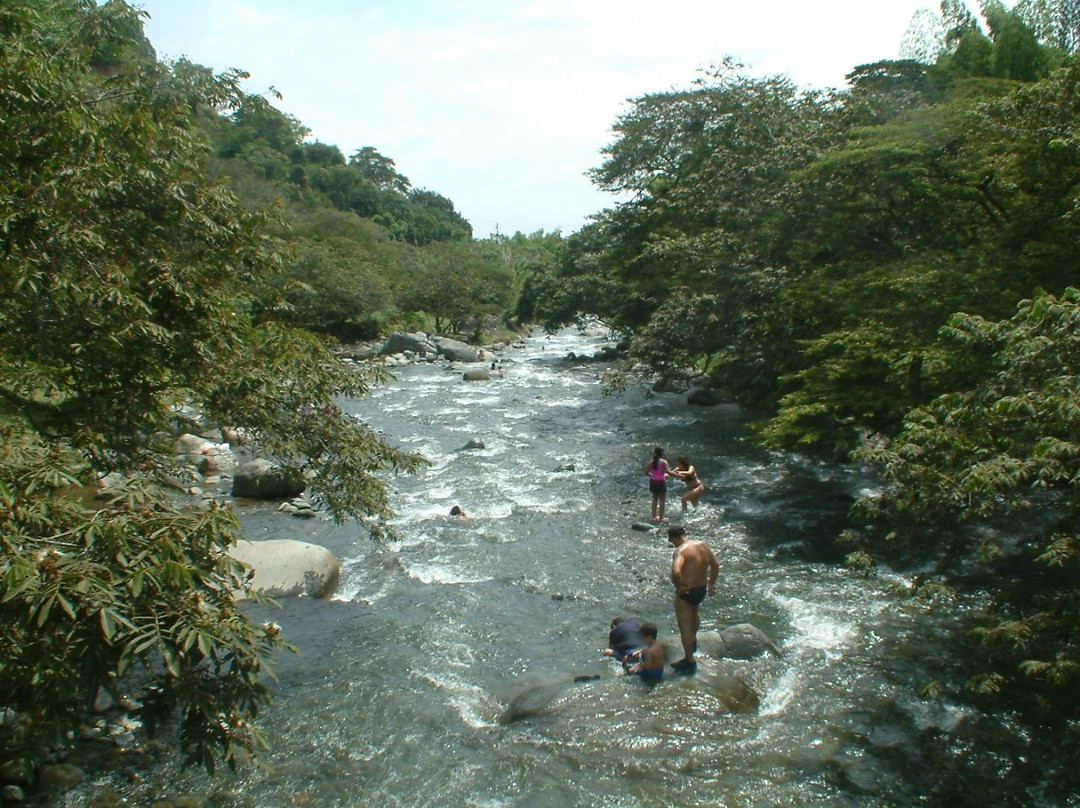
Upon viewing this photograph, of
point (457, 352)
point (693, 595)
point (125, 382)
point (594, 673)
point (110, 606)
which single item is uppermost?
point (125, 382)

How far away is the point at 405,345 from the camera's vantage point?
45.5 meters

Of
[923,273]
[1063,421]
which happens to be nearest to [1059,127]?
[923,273]

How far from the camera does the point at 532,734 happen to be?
8.20m

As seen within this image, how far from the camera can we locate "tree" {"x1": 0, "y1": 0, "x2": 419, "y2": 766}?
408 cm

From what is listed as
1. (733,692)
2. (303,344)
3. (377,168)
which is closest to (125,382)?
(303,344)

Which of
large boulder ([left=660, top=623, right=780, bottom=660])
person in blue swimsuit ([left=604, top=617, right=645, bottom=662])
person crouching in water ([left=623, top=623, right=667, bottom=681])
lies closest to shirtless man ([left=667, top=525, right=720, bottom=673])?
person crouching in water ([left=623, top=623, right=667, bottom=681])

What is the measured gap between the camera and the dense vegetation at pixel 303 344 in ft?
14.5

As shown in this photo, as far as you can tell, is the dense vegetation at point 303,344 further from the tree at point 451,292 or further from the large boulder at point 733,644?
the tree at point 451,292

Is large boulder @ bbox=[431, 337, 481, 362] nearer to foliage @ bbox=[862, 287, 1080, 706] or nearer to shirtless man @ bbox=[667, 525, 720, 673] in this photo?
shirtless man @ bbox=[667, 525, 720, 673]

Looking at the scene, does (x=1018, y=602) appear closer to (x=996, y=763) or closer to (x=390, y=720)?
(x=996, y=763)

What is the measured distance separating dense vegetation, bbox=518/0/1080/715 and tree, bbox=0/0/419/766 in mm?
5805

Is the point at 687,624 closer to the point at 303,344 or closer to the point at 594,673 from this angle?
the point at 594,673

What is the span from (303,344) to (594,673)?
483 cm

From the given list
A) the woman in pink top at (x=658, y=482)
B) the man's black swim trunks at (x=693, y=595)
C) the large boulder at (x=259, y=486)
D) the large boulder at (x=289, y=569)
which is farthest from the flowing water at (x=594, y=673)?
the large boulder at (x=259, y=486)
